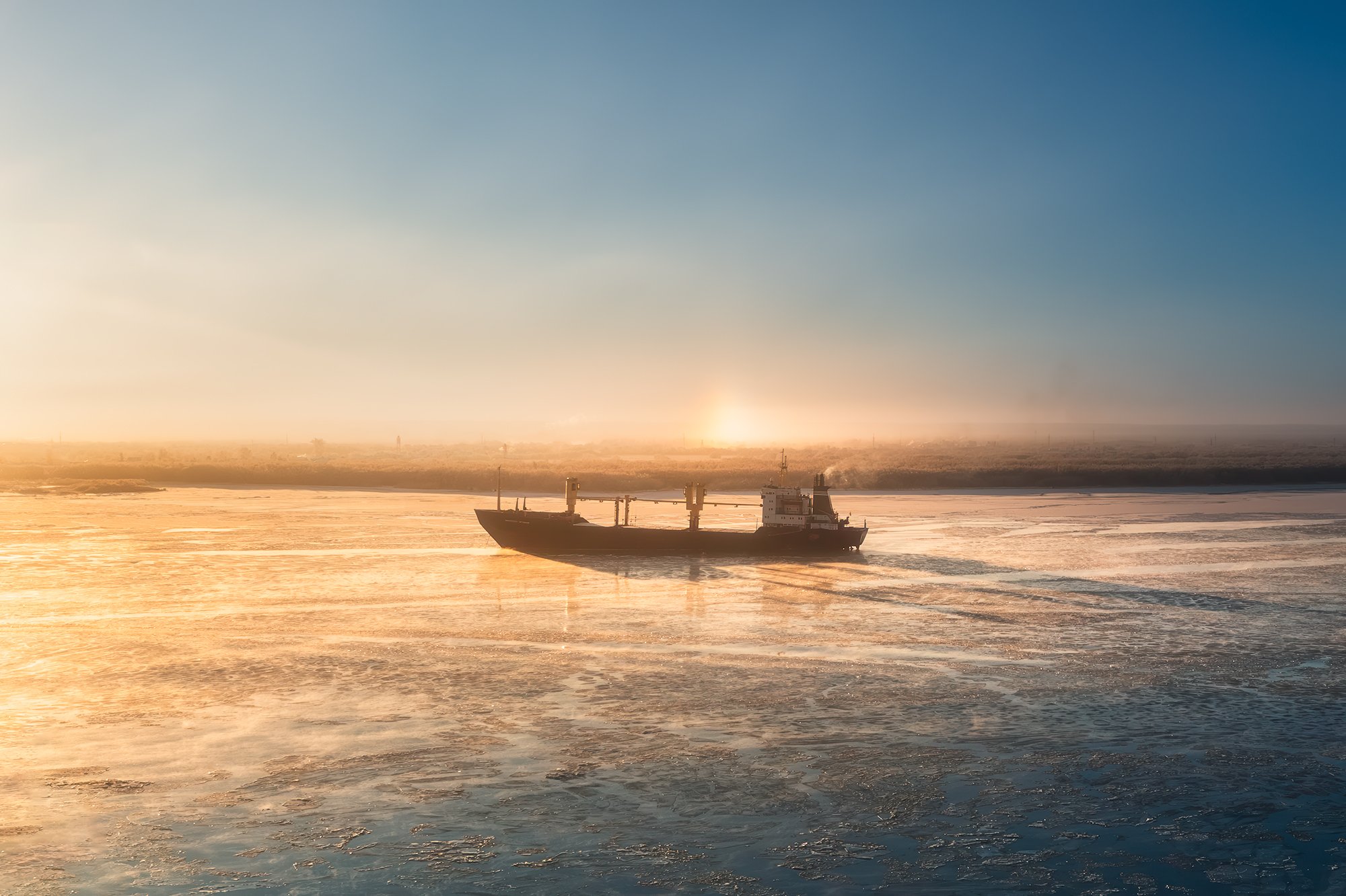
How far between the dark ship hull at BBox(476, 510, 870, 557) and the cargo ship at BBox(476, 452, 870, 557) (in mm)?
21

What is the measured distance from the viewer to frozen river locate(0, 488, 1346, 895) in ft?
27.1

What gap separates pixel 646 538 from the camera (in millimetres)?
32000

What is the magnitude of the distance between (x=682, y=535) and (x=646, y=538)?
1134mm

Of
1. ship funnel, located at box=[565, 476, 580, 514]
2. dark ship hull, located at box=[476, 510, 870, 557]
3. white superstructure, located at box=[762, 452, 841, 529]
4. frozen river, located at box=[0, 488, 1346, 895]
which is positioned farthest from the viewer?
ship funnel, located at box=[565, 476, 580, 514]

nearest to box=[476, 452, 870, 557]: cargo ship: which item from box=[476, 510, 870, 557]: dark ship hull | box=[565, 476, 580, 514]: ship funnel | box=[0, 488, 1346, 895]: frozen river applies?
box=[476, 510, 870, 557]: dark ship hull

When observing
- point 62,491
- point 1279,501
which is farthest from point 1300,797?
point 62,491

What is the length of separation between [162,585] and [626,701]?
50.2ft

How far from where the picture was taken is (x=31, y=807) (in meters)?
9.23

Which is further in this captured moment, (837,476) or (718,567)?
(837,476)

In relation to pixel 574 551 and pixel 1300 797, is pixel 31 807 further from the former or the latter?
pixel 574 551

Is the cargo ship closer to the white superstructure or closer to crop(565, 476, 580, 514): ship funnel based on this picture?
the white superstructure

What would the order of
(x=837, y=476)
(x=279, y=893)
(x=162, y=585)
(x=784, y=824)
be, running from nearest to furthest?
(x=279, y=893) → (x=784, y=824) → (x=162, y=585) → (x=837, y=476)

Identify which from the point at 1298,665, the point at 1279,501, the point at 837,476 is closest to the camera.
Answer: the point at 1298,665

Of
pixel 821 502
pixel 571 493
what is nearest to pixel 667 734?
pixel 821 502
